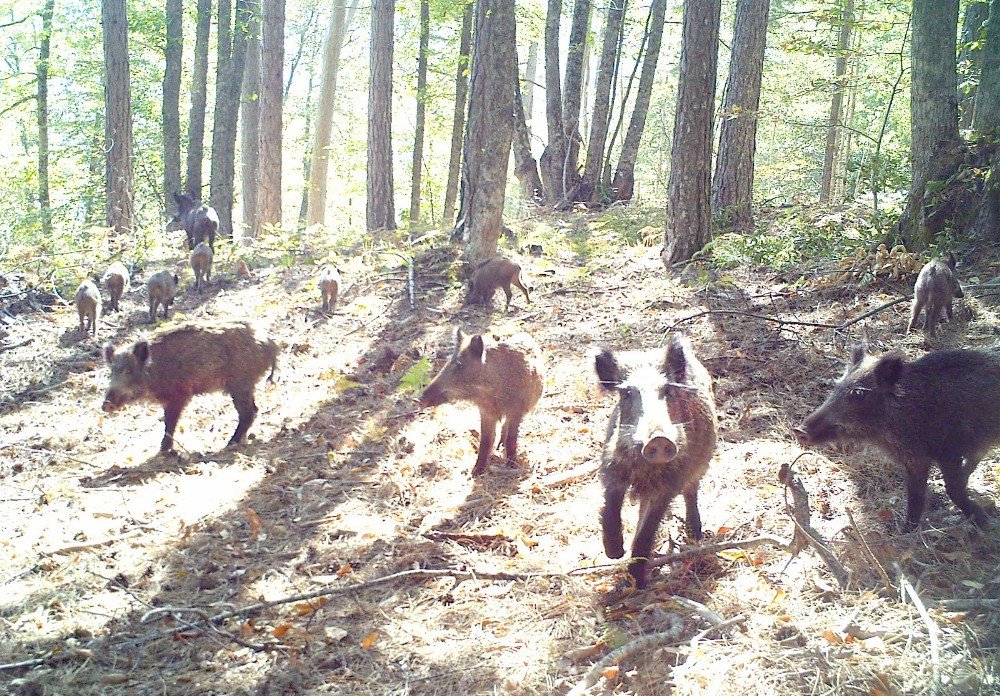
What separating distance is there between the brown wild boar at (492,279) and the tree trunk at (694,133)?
229 centimetres

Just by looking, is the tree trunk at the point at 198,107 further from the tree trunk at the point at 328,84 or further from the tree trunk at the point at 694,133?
the tree trunk at the point at 694,133

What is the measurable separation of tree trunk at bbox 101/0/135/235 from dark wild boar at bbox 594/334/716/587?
13.9 meters

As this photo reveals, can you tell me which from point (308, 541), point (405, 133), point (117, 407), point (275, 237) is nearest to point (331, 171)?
point (405, 133)

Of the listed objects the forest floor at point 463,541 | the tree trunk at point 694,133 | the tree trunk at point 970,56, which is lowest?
the forest floor at point 463,541

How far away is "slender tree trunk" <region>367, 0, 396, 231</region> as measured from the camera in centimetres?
1545

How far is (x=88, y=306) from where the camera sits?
10023mm

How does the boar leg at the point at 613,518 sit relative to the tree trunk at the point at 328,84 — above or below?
below

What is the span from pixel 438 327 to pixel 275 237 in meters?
7.19

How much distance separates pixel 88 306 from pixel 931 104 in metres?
11.1

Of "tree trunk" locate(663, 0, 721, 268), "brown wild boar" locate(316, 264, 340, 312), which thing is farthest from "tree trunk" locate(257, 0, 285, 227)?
"tree trunk" locate(663, 0, 721, 268)

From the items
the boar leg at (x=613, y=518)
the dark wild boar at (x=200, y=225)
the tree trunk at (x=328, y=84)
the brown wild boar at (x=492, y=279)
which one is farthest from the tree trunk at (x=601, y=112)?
the boar leg at (x=613, y=518)

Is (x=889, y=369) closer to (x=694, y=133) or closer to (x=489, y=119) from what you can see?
(x=694, y=133)

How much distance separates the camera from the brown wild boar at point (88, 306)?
394 inches

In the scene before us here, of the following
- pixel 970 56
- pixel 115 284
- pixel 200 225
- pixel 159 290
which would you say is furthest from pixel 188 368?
pixel 970 56
